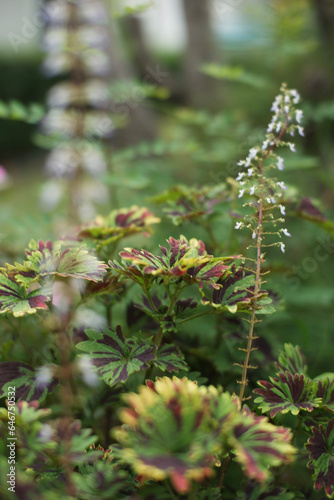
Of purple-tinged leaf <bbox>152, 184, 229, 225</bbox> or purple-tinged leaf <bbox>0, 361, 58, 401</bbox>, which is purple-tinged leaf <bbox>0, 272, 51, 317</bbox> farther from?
purple-tinged leaf <bbox>152, 184, 229, 225</bbox>

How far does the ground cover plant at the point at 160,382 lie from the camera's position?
652 mm

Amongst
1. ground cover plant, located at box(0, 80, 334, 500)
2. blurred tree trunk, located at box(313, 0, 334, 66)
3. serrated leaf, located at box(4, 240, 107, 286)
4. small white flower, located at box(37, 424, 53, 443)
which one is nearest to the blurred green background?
blurred tree trunk, located at box(313, 0, 334, 66)

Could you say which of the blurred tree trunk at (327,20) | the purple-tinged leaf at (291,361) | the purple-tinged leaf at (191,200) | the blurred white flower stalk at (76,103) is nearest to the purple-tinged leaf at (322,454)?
the purple-tinged leaf at (291,361)

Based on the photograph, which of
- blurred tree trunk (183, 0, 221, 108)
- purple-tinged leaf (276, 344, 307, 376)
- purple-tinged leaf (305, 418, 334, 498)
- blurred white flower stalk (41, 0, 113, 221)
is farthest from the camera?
blurred tree trunk (183, 0, 221, 108)

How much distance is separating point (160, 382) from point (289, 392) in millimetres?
293

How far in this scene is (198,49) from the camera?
415 cm

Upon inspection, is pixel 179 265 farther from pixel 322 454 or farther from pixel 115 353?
pixel 322 454

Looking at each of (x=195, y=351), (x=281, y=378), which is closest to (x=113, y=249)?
(x=195, y=351)

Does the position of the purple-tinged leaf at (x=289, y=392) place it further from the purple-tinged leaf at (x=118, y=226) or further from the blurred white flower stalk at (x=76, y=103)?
the blurred white flower stalk at (x=76, y=103)

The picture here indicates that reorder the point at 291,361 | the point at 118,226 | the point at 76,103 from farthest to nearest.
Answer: the point at 76,103, the point at 118,226, the point at 291,361

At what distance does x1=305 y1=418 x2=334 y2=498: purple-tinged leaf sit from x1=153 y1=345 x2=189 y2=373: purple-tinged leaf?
0.27 meters

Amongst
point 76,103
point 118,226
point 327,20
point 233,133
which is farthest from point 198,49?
point 118,226

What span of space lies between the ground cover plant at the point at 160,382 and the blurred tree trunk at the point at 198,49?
2.98 meters

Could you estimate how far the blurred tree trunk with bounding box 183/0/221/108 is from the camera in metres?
3.99
